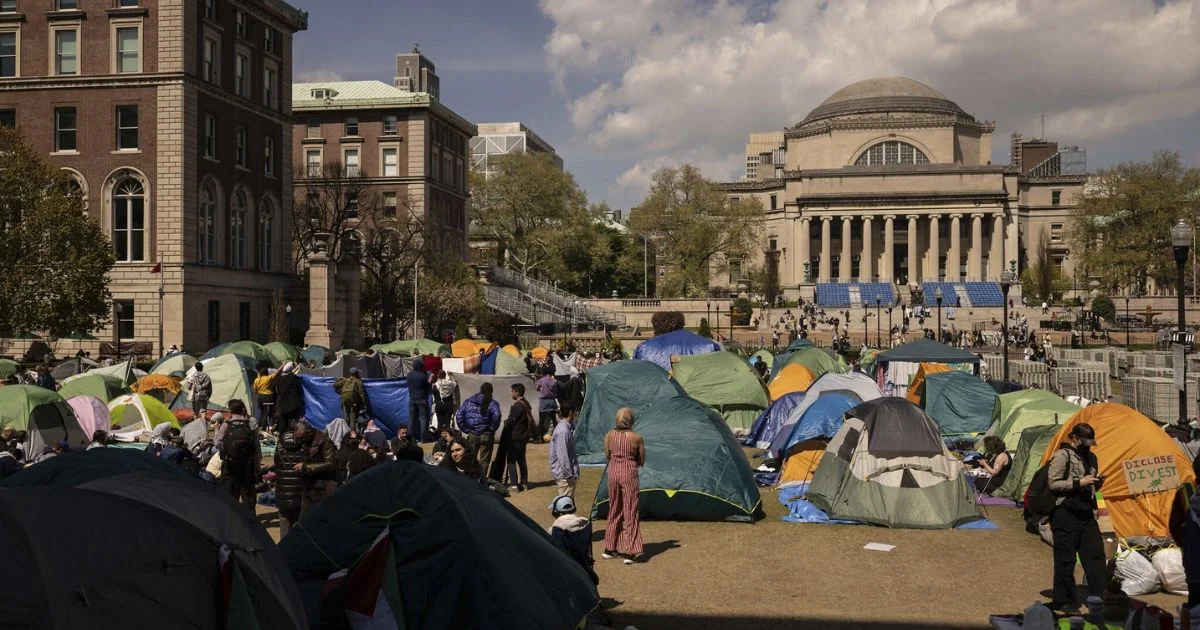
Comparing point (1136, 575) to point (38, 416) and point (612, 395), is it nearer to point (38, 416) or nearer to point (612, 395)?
point (612, 395)

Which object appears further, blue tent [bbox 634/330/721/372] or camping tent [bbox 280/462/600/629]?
blue tent [bbox 634/330/721/372]

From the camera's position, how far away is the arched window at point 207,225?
4481 centimetres

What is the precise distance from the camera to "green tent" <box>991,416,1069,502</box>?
15.8 meters

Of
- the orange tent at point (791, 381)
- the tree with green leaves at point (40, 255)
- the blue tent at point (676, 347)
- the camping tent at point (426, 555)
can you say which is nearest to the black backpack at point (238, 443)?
the camping tent at point (426, 555)

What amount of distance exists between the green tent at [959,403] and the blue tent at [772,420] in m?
3.43

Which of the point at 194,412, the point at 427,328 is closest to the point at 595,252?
the point at 427,328

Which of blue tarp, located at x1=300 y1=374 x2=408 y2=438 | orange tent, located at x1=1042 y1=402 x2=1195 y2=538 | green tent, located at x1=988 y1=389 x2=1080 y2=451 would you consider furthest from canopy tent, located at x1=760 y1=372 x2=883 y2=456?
blue tarp, located at x1=300 y1=374 x2=408 y2=438

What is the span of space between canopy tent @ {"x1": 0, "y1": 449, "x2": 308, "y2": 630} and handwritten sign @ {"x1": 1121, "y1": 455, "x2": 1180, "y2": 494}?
33.3 ft

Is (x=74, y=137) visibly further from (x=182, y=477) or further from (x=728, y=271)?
(x=728, y=271)

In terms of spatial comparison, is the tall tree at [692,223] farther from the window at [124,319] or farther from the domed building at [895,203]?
the window at [124,319]

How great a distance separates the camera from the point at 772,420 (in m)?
22.1

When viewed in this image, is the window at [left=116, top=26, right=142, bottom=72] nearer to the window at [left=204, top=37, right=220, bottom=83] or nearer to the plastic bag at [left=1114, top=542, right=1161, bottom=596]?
the window at [left=204, top=37, right=220, bottom=83]

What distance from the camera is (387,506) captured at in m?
8.32

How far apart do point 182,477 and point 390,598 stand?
5.57 feet
